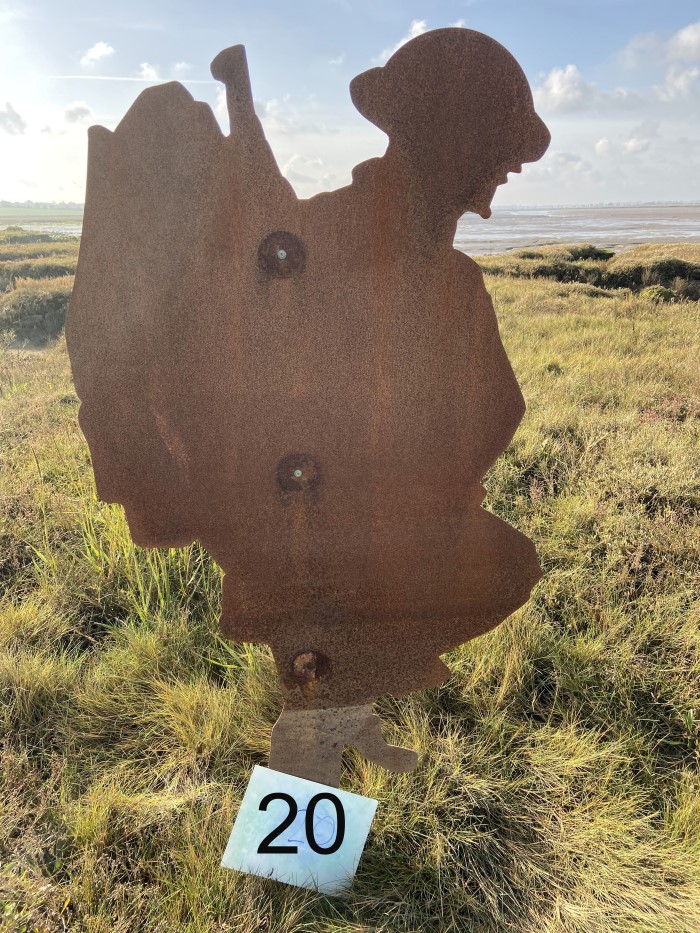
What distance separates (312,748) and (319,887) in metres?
0.34

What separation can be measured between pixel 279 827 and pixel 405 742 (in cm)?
47

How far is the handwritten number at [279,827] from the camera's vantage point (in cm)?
148

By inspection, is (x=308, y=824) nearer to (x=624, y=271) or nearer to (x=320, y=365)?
(x=320, y=365)

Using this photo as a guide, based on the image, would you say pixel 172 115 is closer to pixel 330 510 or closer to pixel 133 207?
pixel 133 207

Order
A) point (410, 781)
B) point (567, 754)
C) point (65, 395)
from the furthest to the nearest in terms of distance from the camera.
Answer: point (65, 395), point (567, 754), point (410, 781)

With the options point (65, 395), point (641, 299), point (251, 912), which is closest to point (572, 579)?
point (251, 912)

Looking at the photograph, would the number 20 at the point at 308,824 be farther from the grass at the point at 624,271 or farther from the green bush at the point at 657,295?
the grass at the point at 624,271

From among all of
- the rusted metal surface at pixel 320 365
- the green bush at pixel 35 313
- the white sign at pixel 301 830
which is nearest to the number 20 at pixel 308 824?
the white sign at pixel 301 830

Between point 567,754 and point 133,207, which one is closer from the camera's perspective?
point 133,207

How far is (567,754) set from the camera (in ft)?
5.91

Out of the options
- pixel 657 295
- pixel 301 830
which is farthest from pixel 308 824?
pixel 657 295

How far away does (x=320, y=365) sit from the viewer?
1275 millimetres

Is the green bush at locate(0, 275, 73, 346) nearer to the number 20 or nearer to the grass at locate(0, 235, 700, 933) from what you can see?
the grass at locate(0, 235, 700, 933)

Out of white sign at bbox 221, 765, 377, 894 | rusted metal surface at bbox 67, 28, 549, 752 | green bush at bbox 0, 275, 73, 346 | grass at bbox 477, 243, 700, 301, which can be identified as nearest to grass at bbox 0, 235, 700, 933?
white sign at bbox 221, 765, 377, 894
